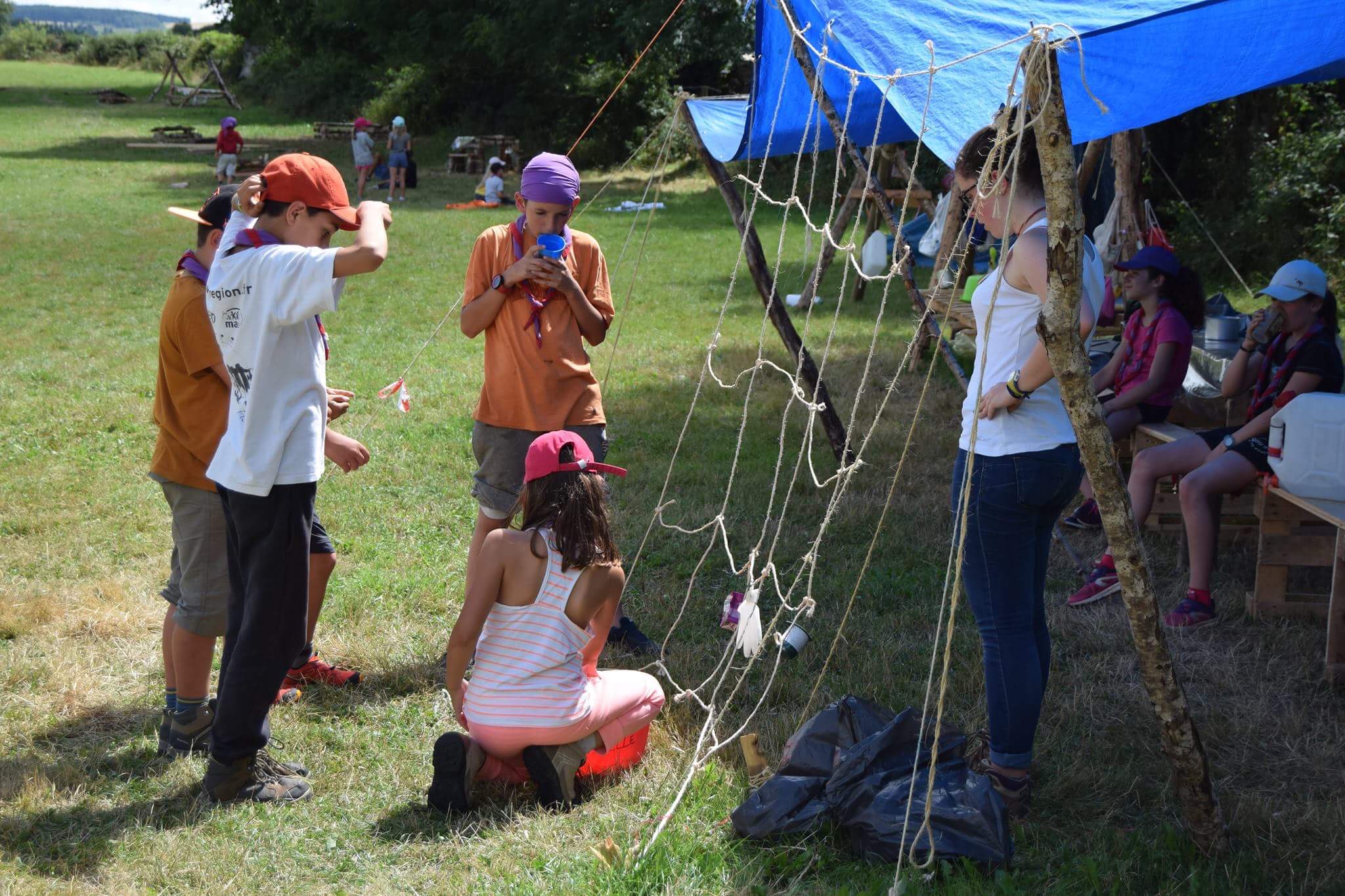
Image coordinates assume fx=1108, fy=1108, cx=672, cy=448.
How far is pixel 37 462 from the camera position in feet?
18.7

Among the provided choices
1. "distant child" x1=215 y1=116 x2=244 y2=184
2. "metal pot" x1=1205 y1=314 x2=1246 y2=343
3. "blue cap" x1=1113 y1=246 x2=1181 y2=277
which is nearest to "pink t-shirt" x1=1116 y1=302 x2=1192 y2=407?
"blue cap" x1=1113 y1=246 x2=1181 y2=277

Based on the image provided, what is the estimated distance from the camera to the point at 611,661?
3785mm

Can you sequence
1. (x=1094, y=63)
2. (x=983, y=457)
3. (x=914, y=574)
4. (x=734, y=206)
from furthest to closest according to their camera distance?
(x=734, y=206) < (x=914, y=574) < (x=1094, y=63) < (x=983, y=457)

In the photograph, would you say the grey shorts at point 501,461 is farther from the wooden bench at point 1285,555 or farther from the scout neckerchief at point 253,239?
the wooden bench at point 1285,555

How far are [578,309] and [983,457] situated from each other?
1.37m

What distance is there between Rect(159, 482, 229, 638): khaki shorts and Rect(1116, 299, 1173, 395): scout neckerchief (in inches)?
149

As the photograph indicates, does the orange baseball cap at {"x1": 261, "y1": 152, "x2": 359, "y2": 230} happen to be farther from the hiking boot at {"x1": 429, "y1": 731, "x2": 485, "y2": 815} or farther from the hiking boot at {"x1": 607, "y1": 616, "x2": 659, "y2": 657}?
the hiking boot at {"x1": 607, "y1": 616, "x2": 659, "y2": 657}

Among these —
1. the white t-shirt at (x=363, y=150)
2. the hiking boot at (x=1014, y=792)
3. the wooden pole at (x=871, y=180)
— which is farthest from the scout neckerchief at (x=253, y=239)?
the white t-shirt at (x=363, y=150)

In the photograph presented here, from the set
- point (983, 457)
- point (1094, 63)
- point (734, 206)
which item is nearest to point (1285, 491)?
point (1094, 63)

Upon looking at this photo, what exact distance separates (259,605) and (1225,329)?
17.1 feet

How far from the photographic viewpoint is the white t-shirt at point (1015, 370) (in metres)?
2.63

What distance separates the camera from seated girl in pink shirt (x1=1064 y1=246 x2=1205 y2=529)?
15.5 feet

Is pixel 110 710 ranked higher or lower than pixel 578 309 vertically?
lower

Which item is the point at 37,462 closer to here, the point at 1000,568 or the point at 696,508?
the point at 696,508
